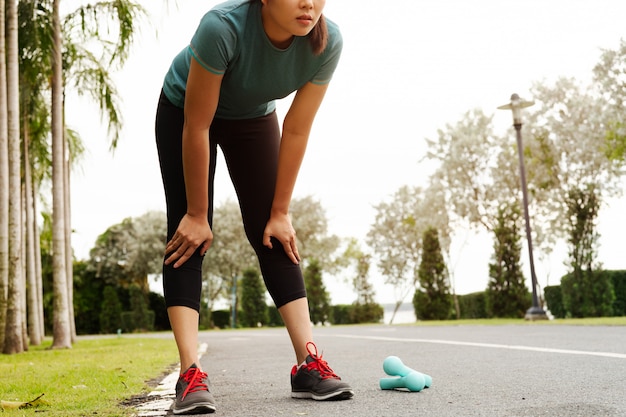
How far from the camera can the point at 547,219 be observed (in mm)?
29484

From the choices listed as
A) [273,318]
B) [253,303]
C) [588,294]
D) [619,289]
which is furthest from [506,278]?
[273,318]

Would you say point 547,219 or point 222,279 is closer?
point 547,219

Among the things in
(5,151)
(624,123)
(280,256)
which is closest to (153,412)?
(280,256)

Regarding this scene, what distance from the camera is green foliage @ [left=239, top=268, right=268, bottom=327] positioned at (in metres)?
31.8

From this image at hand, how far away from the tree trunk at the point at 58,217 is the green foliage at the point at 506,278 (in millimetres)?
14195

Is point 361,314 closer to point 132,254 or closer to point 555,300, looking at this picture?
point 555,300

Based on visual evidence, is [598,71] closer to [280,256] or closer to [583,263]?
[583,263]

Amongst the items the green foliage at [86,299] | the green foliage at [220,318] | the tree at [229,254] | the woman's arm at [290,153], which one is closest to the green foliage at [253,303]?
Result: the green foliage at [220,318]

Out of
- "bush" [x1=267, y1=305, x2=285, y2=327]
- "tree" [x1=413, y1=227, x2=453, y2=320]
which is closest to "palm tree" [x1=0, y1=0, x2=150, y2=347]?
"tree" [x1=413, y1=227, x2=453, y2=320]

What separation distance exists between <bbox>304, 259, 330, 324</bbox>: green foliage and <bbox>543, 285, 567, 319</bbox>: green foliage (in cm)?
1105

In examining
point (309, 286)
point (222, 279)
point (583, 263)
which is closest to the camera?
point (583, 263)

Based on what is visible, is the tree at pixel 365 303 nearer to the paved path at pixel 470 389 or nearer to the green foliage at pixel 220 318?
the green foliage at pixel 220 318

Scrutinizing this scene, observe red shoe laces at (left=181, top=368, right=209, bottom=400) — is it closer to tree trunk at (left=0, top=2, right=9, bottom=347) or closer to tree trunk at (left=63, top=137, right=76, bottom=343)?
tree trunk at (left=0, top=2, right=9, bottom=347)

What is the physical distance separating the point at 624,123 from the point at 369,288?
16.4 metres
